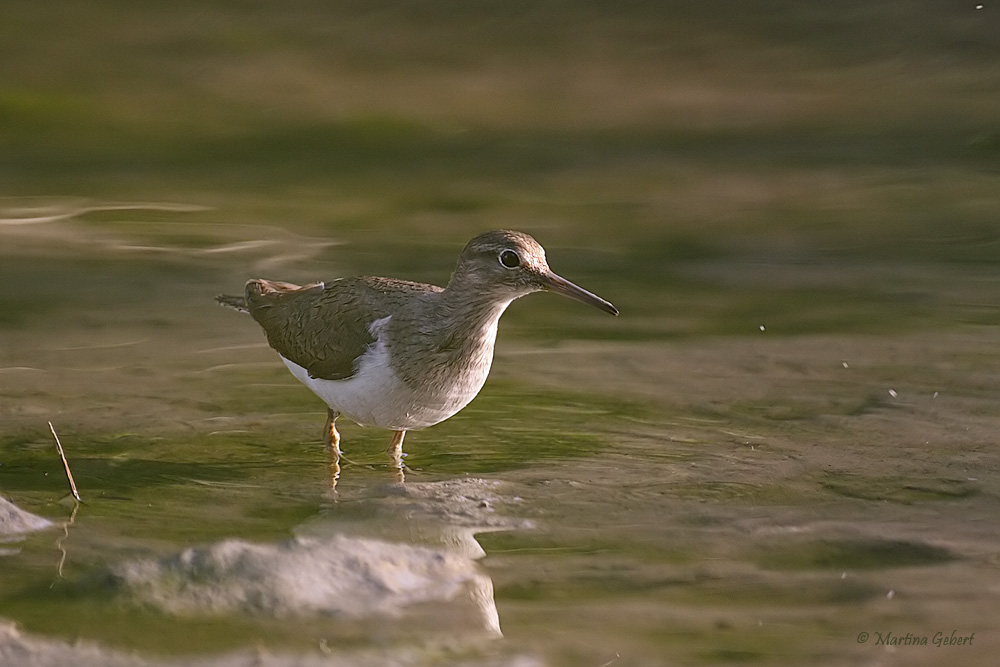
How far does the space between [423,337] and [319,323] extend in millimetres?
697

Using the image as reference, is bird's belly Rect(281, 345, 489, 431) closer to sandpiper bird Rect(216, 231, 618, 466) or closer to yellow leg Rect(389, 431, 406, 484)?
sandpiper bird Rect(216, 231, 618, 466)

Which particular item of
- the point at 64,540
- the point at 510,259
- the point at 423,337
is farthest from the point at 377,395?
the point at 64,540

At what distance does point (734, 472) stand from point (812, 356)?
2.04 meters

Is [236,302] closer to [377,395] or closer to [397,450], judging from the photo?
[397,450]

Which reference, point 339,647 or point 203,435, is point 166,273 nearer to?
point 203,435

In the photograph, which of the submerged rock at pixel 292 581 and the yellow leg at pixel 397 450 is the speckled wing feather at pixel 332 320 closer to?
the yellow leg at pixel 397 450

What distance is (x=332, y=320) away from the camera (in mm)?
6793

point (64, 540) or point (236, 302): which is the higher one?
point (236, 302)

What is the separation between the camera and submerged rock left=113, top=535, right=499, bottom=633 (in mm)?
4688

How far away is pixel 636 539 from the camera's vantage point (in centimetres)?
562

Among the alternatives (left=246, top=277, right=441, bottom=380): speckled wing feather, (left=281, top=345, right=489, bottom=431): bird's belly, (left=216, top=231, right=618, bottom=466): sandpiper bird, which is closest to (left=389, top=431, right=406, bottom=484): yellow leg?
(left=216, top=231, right=618, bottom=466): sandpiper bird

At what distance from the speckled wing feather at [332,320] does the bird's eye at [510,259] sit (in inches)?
22.5

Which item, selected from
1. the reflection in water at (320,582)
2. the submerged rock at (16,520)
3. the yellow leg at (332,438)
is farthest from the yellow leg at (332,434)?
the reflection in water at (320,582)

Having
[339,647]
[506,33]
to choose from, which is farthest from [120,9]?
[339,647]
